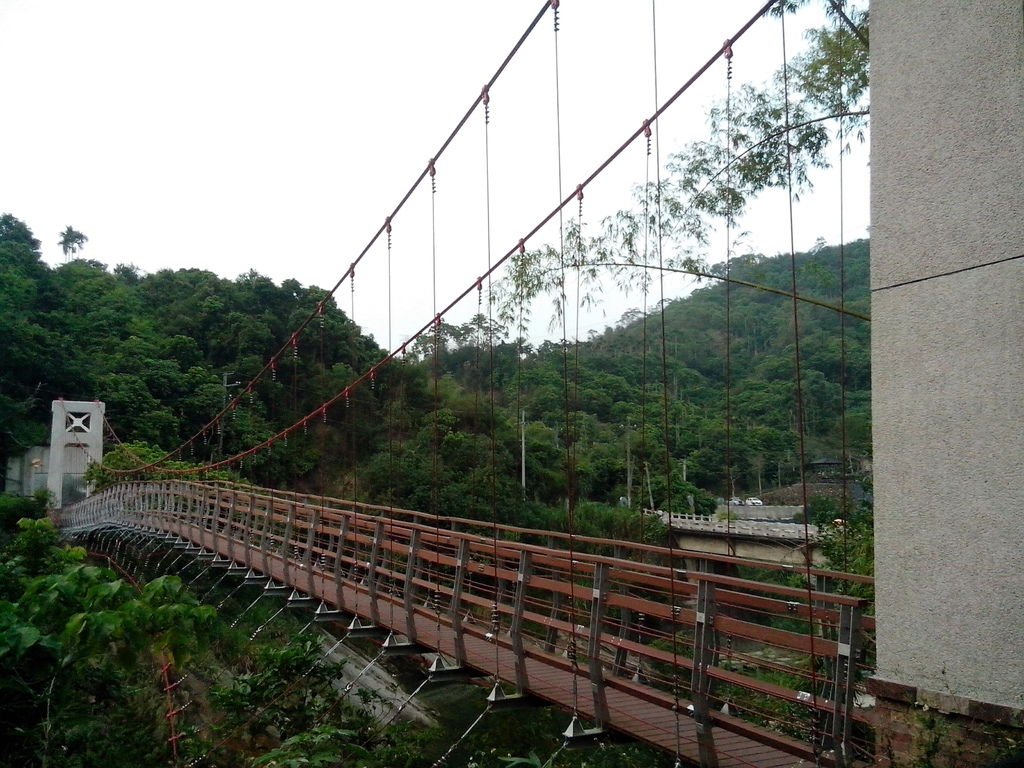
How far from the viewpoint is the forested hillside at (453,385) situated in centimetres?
1073

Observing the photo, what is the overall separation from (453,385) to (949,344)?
19753mm

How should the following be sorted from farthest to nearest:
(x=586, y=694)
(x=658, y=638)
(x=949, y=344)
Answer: (x=658, y=638) → (x=586, y=694) → (x=949, y=344)

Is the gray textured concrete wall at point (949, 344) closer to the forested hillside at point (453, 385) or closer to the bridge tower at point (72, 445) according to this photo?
the forested hillside at point (453, 385)

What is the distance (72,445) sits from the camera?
21594 millimetres

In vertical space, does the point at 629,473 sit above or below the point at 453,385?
below

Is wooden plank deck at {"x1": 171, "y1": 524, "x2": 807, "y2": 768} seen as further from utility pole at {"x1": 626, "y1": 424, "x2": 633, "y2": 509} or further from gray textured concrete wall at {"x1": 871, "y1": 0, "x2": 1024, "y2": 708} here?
utility pole at {"x1": 626, "y1": 424, "x2": 633, "y2": 509}

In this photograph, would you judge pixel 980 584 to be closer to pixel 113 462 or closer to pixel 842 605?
pixel 842 605

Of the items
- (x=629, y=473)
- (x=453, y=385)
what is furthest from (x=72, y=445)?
(x=629, y=473)

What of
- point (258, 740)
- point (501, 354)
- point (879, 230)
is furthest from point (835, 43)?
point (501, 354)

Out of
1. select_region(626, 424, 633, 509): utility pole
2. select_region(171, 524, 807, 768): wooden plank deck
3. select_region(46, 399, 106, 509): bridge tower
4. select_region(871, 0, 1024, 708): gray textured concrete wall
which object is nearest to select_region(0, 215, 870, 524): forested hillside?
select_region(626, 424, 633, 509): utility pole

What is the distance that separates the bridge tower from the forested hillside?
2000 millimetres

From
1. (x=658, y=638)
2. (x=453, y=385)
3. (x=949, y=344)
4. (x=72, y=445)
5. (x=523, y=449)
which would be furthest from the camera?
(x=453, y=385)

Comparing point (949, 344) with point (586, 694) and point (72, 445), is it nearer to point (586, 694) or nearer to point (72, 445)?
point (586, 694)

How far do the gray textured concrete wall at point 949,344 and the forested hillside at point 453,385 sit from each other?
3.71 metres
